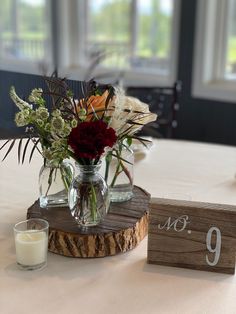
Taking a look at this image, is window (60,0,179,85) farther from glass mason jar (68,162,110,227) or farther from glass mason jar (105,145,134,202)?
glass mason jar (68,162,110,227)

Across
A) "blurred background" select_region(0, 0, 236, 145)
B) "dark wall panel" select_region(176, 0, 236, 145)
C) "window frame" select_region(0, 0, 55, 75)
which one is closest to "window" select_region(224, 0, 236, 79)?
"blurred background" select_region(0, 0, 236, 145)

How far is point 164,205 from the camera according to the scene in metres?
1.02

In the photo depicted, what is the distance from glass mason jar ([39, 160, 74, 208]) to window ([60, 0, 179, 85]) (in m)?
2.38

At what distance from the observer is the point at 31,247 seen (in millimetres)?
1004

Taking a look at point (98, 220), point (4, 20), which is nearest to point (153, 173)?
point (98, 220)

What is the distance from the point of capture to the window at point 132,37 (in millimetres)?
3512

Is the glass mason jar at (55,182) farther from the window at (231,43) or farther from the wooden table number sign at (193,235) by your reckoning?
the window at (231,43)

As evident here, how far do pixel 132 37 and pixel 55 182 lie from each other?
284 centimetres

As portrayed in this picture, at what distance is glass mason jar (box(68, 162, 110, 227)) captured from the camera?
3.41 ft

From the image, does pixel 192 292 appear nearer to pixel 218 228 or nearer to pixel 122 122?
pixel 218 228

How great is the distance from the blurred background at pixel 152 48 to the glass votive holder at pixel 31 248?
1.53m

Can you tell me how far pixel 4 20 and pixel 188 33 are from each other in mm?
2045

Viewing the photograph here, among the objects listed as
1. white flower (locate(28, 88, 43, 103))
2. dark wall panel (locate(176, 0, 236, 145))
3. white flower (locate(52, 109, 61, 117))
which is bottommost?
dark wall panel (locate(176, 0, 236, 145))

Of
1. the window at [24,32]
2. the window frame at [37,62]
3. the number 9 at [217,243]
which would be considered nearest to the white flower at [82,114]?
the number 9 at [217,243]
